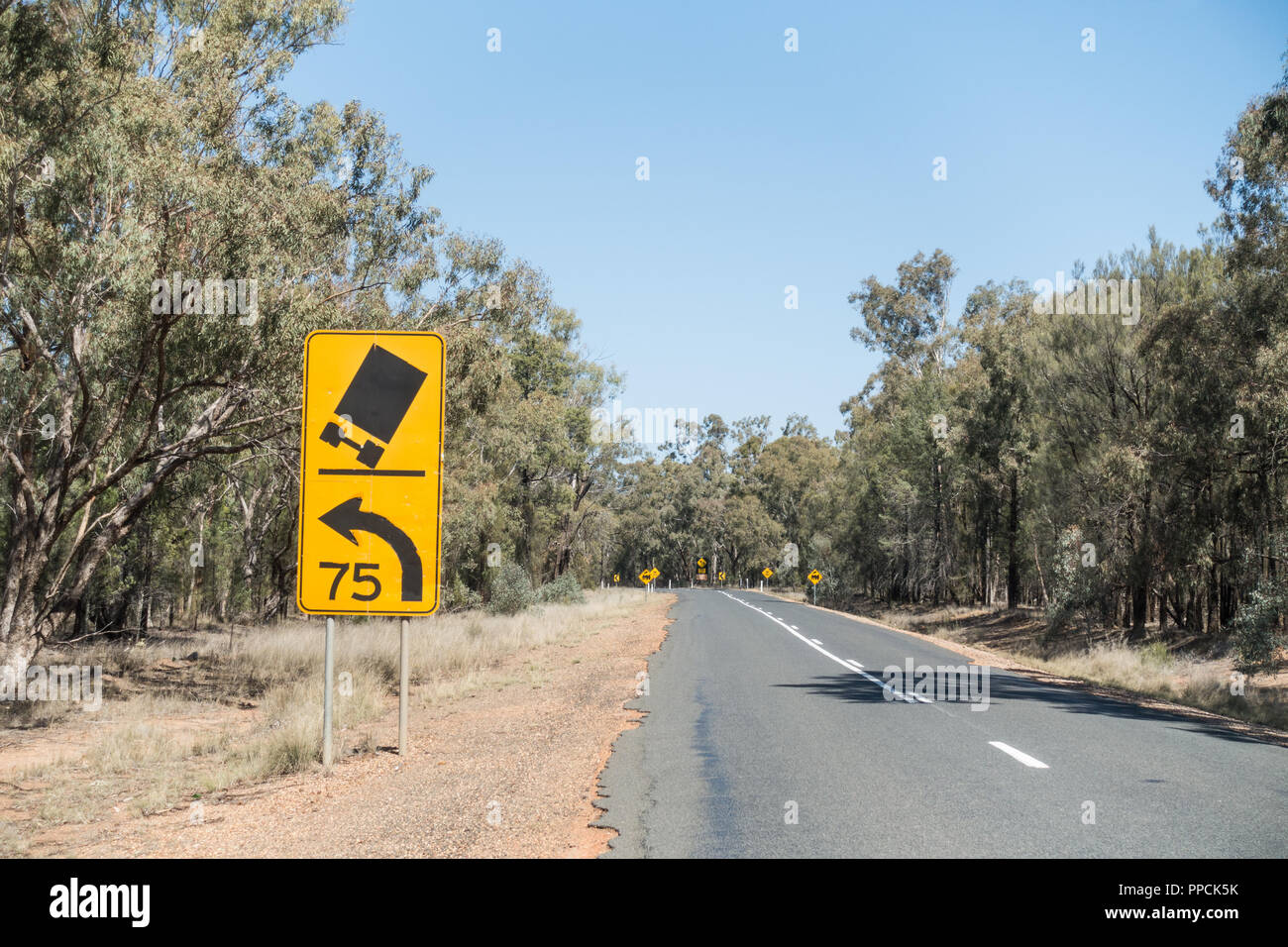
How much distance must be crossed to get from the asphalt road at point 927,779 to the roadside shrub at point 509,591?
21118mm

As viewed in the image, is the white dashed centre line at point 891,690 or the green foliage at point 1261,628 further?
the green foliage at point 1261,628

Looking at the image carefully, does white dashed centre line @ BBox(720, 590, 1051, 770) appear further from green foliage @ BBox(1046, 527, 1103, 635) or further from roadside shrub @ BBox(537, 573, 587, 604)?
roadside shrub @ BBox(537, 573, 587, 604)

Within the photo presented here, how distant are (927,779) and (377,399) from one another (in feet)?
18.1

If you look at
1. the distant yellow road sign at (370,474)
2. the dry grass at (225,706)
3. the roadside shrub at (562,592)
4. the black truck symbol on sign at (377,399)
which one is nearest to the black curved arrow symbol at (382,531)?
the distant yellow road sign at (370,474)

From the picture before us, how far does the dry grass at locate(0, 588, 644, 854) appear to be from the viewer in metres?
8.73

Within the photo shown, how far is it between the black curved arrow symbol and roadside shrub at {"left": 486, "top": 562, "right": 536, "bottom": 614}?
26.9 m

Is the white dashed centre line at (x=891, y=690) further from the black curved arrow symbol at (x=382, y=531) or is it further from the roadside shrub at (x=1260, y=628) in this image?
the roadside shrub at (x=1260, y=628)

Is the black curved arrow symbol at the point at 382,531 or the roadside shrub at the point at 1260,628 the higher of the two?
the black curved arrow symbol at the point at 382,531

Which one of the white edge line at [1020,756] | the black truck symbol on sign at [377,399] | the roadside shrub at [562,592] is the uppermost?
the black truck symbol on sign at [377,399]

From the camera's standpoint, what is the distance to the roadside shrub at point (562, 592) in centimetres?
4306

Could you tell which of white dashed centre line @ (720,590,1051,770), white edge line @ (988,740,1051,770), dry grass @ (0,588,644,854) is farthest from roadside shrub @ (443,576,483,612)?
white edge line @ (988,740,1051,770)

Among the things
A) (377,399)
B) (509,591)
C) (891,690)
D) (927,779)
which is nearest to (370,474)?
(377,399)

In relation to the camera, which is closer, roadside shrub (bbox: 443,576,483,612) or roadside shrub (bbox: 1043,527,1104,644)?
roadside shrub (bbox: 1043,527,1104,644)
